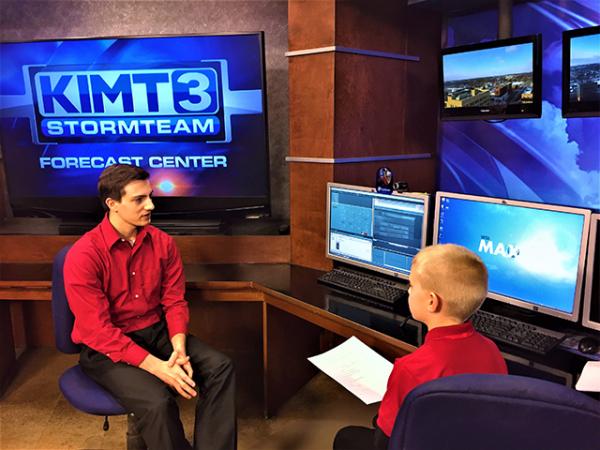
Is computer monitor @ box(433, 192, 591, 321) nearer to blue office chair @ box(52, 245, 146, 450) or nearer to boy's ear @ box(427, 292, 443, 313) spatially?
boy's ear @ box(427, 292, 443, 313)

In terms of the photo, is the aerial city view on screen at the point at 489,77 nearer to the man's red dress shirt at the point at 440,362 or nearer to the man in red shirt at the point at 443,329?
the man in red shirt at the point at 443,329

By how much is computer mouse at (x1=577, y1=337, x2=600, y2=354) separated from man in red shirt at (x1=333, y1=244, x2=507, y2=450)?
1.68 feet

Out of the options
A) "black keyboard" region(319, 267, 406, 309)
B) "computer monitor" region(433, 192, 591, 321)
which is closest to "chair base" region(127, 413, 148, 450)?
"black keyboard" region(319, 267, 406, 309)

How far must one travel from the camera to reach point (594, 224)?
5.26ft

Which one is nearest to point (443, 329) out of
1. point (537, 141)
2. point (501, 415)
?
point (501, 415)

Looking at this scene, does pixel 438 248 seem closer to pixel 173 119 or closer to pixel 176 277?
pixel 176 277

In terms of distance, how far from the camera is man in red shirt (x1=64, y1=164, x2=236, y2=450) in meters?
1.83

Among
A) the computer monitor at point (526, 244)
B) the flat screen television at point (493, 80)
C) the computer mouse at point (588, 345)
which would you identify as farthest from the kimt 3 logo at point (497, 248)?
the flat screen television at point (493, 80)

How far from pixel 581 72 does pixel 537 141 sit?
1.66 ft

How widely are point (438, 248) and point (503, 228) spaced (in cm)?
65

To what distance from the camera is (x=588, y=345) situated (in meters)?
1.62

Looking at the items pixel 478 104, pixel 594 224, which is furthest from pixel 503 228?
pixel 478 104

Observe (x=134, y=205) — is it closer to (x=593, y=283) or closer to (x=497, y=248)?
(x=497, y=248)

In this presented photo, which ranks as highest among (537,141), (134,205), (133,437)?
(537,141)
